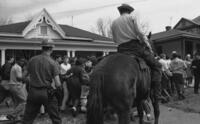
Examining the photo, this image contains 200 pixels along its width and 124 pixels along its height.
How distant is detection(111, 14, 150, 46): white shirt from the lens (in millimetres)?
4816

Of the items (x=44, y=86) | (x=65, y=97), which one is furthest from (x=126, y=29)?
(x=65, y=97)

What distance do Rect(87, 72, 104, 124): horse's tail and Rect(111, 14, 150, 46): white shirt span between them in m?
1.23

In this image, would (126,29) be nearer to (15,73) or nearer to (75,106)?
(75,106)

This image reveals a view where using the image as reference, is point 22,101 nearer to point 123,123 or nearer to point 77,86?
point 77,86

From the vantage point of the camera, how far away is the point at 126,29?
16.0 feet

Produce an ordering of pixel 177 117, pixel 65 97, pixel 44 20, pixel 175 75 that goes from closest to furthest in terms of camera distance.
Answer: pixel 177 117 < pixel 65 97 < pixel 175 75 < pixel 44 20

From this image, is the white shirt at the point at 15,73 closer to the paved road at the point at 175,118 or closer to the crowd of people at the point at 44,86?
the crowd of people at the point at 44,86

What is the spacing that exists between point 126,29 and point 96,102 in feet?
5.73

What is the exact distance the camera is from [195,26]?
1280 inches

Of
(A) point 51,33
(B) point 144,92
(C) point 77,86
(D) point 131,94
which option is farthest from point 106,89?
(A) point 51,33

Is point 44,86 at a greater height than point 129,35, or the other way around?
point 129,35

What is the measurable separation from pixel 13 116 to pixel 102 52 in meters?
16.3

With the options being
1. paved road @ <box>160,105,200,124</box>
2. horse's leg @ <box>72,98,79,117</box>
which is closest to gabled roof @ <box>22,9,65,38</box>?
Result: horse's leg @ <box>72,98,79,117</box>

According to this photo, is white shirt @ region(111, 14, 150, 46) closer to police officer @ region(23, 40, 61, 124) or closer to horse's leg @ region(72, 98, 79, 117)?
police officer @ region(23, 40, 61, 124)
